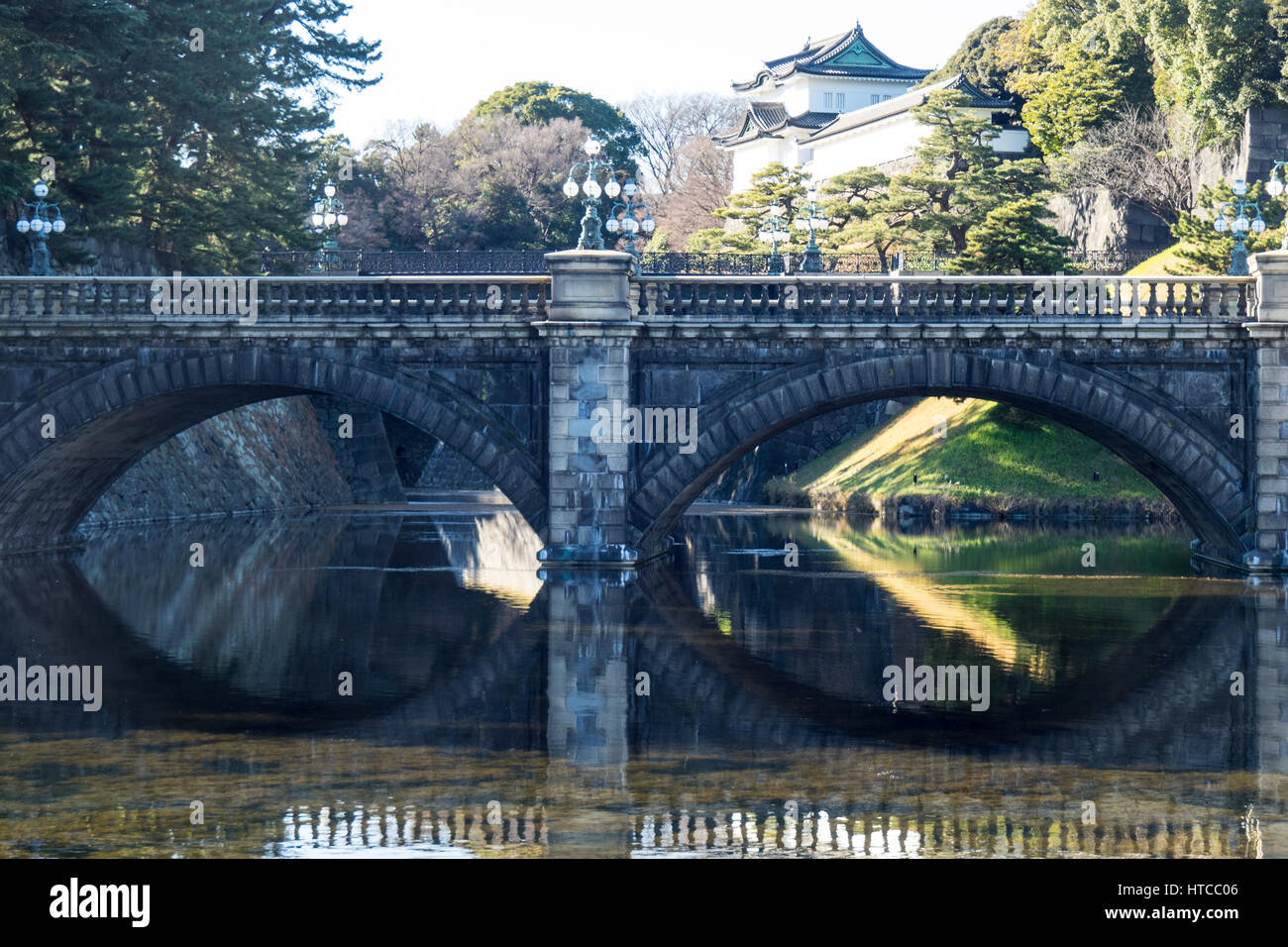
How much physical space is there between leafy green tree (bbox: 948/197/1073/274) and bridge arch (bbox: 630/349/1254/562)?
23399mm

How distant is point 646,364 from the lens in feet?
112

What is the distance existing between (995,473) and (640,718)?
143ft

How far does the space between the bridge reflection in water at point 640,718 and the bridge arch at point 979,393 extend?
80.6 inches

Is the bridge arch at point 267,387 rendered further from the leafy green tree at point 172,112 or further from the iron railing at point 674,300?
the leafy green tree at point 172,112

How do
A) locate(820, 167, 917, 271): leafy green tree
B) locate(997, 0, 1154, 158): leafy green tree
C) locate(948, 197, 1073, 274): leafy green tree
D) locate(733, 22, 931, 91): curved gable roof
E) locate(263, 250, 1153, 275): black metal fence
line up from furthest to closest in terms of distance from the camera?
1. locate(733, 22, 931, 91): curved gable roof
2. locate(997, 0, 1154, 158): leafy green tree
3. locate(820, 167, 917, 271): leafy green tree
4. locate(948, 197, 1073, 274): leafy green tree
5. locate(263, 250, 1153, 275): black metal fence

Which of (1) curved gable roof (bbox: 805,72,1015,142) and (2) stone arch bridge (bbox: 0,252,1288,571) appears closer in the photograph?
(2) stone arch bridge (bbox: 0,252,1288,571)

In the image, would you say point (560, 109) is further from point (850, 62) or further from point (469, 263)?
point (469, 263)

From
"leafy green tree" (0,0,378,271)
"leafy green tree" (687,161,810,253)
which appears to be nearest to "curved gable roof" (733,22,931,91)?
"leafy green tree" (687,161,810,253)

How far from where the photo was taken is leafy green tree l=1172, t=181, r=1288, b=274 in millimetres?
52875

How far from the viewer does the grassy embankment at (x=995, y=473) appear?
57281 millimetres

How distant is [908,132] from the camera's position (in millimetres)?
88250

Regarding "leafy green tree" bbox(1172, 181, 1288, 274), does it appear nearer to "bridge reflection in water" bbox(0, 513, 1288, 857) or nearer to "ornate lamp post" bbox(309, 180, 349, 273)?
"bridge reflection in water" bbox(0, 513, 1288, 857)
